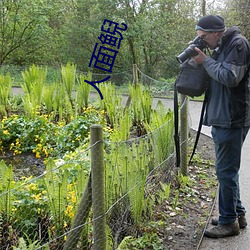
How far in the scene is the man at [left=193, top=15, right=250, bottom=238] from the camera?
2.81 metres

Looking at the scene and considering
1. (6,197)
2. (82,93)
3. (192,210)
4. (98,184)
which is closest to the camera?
(98,184)

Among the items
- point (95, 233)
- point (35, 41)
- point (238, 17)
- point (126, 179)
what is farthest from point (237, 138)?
point (35, 41)

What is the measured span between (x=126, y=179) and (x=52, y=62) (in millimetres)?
15285

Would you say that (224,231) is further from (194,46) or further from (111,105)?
(111,105)

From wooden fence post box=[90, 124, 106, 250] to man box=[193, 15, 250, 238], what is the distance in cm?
109

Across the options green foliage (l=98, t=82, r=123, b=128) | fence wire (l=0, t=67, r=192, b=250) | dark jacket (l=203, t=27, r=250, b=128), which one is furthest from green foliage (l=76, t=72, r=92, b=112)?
dark jacket (l=203, t=27, r=250, b=128)

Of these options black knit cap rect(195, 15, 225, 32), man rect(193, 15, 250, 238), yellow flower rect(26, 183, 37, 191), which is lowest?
yellow flower rect(26, 183, 37, 191)

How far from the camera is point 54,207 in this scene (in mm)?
2750

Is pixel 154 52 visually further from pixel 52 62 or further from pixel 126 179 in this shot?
pixel 126 179

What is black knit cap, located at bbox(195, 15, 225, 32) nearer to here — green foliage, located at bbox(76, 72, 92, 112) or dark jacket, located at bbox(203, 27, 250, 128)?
dark jacket, located at bbox(203, 27, 250, 128)

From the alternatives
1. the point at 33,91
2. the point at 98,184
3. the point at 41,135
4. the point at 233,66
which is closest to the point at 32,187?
the point at 98,184

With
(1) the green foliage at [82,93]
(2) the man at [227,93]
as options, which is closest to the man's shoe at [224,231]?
(2) the man at [227,93]

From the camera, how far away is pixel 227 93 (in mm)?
2934

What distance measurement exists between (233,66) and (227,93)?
0.24 m
